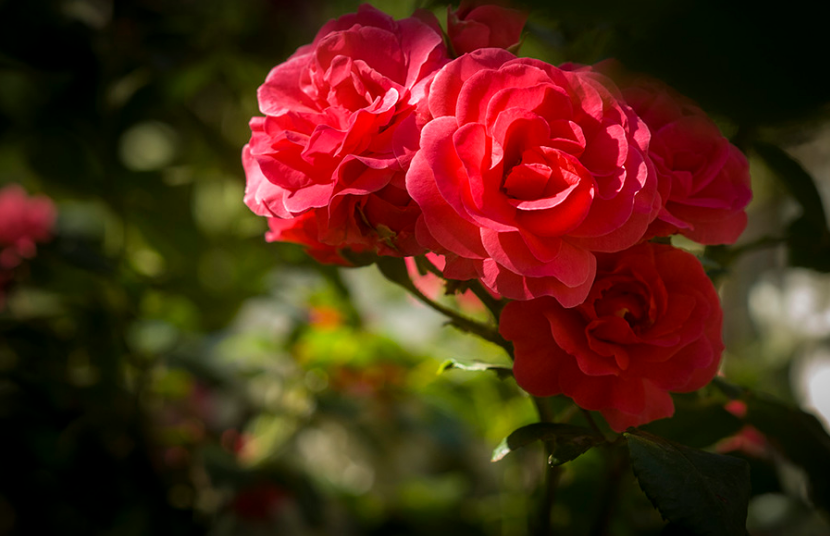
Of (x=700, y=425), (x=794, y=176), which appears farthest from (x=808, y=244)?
(x=700, y=425)

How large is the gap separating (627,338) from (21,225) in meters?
1.05

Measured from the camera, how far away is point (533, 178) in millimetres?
292

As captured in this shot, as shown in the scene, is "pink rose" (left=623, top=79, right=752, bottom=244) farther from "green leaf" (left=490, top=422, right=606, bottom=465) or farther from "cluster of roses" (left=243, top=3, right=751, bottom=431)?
"green leaf" (left=490, top=422, right=606, bottom=465)

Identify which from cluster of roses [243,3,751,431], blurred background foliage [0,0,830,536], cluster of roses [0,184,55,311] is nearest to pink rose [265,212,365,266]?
cluster of roses [243,3,751,431]

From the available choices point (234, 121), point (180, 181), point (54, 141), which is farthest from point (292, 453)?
point (234, 121)

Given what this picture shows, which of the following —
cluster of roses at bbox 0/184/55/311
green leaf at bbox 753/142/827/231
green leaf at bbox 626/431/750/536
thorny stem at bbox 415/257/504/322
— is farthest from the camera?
cluster of roses at bbox 0/184/55/311

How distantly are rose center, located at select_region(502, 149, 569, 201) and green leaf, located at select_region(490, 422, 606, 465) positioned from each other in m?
0.13

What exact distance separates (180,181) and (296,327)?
0.32 metres

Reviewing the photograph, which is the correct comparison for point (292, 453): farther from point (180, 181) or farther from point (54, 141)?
point (54, 141)

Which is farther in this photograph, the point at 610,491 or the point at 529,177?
the point at 610,491

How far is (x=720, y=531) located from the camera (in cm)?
26

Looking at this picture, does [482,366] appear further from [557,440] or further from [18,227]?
[18,227]

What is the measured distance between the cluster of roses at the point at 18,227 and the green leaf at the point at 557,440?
862mm

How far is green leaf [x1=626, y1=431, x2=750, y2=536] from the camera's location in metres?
0.27
